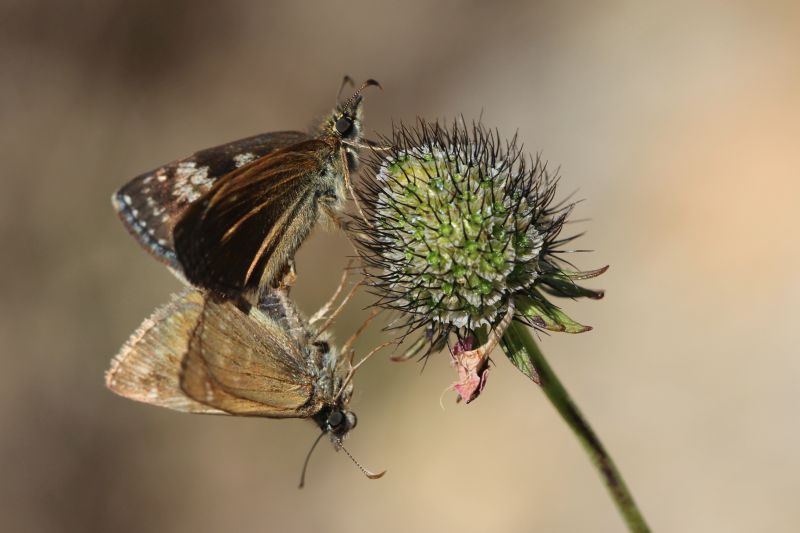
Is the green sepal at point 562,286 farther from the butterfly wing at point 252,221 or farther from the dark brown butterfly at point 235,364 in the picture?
the butterfly wing at point 252,221

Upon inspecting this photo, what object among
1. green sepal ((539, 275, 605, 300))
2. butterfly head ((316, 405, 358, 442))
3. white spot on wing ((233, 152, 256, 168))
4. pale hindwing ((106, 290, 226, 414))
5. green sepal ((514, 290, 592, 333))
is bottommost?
butterfly head ((316, 405, 358, 442))

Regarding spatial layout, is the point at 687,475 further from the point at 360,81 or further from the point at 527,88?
the point at 360,81

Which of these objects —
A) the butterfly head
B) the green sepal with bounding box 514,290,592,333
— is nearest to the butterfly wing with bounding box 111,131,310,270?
the butterfly head

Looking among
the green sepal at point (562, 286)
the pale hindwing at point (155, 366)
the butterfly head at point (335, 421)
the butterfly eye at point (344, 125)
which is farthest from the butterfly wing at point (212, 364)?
the green sepal at point (562, 286)

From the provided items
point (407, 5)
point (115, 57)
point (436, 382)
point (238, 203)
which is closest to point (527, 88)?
point (407, 5)

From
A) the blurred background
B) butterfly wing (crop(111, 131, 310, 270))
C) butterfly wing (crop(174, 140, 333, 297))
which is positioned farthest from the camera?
the blurred background

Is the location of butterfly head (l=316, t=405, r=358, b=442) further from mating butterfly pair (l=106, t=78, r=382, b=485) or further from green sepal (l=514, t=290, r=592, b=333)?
green sepal (l=514, t=290, r=592, b=333)
